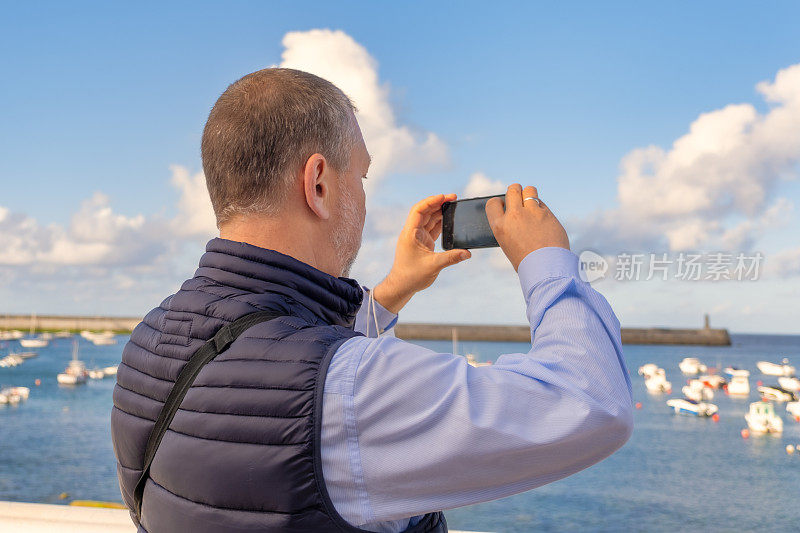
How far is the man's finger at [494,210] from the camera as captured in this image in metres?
0.87

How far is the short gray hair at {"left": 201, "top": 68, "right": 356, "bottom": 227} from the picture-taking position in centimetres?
83

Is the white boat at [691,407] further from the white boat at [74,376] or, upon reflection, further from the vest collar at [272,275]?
the vest collar at [272,275]

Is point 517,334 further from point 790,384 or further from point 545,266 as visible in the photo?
point 545,266

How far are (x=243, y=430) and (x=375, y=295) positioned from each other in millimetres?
612

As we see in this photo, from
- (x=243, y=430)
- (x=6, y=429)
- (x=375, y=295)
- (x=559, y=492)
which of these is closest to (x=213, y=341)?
(x=243, y=430)

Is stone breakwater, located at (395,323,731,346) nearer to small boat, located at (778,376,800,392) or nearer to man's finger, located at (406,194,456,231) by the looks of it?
small boat, located at (778,376,800,392)

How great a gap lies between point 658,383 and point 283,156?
37.4 meters

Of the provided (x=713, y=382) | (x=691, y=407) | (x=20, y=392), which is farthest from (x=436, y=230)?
(x=20, y=392)

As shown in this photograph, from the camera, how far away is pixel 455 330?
48.4 metres

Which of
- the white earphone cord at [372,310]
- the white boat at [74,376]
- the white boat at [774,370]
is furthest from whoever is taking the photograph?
the white boat at [774,370]

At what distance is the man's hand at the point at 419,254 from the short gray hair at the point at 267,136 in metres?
0.29

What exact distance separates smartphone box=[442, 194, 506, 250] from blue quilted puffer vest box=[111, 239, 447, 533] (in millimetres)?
258

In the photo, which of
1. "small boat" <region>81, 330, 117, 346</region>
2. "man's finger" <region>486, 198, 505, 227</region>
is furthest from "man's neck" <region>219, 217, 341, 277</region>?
"small boat" <region>81, 330, 117, 346</region>

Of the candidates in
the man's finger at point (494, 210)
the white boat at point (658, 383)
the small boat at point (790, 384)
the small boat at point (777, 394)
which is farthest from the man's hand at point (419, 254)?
the small boat at point (790, 384)
